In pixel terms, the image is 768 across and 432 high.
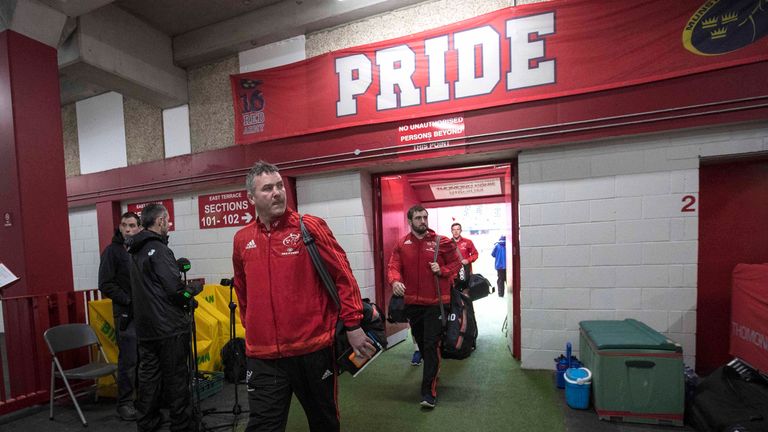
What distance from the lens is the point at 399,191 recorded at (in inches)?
203

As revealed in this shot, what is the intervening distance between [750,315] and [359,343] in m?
3.06

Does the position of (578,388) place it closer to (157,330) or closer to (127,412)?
(157,330)

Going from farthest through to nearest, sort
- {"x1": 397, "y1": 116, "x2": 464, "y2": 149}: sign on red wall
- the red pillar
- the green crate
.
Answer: {"x1": 397, "y1": 116, "x2": 464, "y2": 149}: sign on red wall → the red pillar → the green crate

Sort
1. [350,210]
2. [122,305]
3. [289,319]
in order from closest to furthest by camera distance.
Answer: [289,319] < [122,305] < [350,210]

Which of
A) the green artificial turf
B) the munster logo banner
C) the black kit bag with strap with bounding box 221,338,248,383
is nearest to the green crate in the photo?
the black kit bag with strap with bounding box 221,338,248,383

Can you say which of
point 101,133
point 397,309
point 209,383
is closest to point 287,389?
point 397,309

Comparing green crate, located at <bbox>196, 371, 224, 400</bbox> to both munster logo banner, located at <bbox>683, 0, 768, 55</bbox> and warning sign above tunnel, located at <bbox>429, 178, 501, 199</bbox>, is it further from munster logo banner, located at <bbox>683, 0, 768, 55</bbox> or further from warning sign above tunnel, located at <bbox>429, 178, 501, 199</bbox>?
munster logo banner, located at <bbox>683, 0, 768, 55</bbox>

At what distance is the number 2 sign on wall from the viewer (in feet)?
9.78

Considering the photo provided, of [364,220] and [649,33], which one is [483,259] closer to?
[364,220]

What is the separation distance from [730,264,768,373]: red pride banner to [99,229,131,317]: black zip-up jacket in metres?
4.88

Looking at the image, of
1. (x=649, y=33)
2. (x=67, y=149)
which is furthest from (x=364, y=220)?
(x=67, y=149)

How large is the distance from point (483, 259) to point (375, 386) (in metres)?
6.11

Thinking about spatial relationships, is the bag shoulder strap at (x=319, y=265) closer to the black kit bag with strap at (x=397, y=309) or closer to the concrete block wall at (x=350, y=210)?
the black kit bag with strap at (x=397, y=309)

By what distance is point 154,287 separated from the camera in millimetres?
2320
